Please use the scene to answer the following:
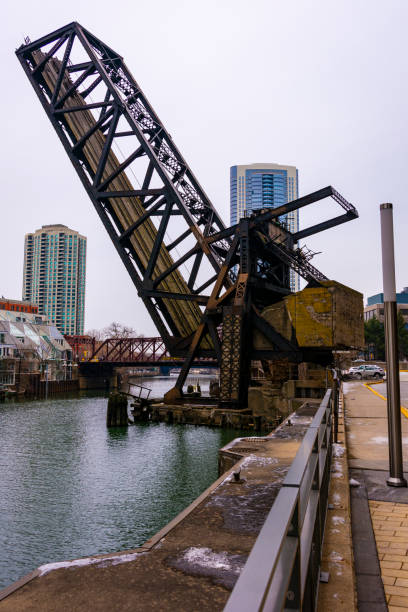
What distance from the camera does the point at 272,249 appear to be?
2922 centimetres

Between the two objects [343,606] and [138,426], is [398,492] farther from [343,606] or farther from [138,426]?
[138,426]

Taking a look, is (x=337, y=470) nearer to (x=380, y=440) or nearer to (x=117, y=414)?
(x=380, y=440)

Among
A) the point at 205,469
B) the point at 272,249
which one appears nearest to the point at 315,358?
the point at 272,249

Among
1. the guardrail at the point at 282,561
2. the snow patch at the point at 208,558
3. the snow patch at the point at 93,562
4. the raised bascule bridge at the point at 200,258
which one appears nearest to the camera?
the guardrail at the point at 282,561

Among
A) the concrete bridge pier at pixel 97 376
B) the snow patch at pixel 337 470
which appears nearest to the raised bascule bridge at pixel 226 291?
the snow patch at pixel 337 470

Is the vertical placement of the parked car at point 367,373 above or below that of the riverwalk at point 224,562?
above

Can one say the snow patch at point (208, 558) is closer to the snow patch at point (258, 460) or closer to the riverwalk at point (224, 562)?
the riverwalk at point (224, 562)

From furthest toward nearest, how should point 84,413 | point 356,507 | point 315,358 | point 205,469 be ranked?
point 84,413
point 315,358
point 205,469
point 356,507

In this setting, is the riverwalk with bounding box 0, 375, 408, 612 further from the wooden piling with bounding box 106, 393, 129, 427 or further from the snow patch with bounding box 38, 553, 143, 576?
the wooden piling with bounding box 106, 393, 129, 427

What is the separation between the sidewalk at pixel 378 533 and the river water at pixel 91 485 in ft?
18.1

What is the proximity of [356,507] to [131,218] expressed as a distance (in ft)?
93.0

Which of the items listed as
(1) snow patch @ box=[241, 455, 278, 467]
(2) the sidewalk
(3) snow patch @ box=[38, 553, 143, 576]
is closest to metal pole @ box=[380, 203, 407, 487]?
(2) the sidewalk

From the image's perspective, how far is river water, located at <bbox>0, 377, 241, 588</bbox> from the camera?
1036 cm

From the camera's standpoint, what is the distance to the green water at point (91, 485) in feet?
34.0
